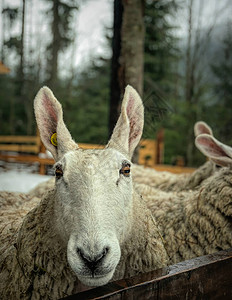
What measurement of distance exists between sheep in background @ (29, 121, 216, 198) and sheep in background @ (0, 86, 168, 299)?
1.92 metres

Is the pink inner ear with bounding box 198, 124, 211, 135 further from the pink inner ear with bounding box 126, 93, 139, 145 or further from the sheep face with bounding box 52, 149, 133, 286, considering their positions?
the sheep face with bounding box 52, 149, 133, 286

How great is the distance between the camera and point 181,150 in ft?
52.5

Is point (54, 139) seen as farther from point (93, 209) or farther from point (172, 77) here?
point (172, 77)

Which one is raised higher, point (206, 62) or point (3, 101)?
point (206, 62)

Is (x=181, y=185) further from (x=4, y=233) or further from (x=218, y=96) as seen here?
(x=218, y=96)

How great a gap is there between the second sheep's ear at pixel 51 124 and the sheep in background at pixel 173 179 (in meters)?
1.86

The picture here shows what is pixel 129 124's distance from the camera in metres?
2.27

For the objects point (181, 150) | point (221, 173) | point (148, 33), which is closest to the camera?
point (221, 173)

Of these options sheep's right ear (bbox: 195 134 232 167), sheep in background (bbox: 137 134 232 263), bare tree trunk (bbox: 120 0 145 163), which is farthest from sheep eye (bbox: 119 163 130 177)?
bare tree trunk (bbox: 120 0 145 163)

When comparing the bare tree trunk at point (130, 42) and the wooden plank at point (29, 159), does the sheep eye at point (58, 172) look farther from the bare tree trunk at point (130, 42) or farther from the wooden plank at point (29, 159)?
the wooden plank at point (29, 159)

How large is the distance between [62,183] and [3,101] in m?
23.8

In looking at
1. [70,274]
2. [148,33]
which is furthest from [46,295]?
[148,33]

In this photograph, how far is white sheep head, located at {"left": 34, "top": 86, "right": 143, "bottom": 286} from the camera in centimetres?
148

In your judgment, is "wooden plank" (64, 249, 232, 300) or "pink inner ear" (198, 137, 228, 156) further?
"pink inner ear" (198, 137, 228, 156)
